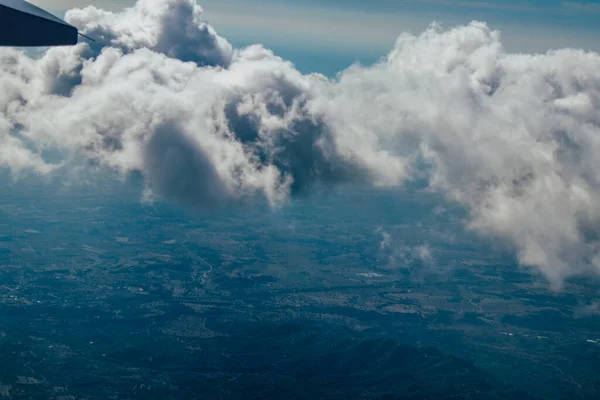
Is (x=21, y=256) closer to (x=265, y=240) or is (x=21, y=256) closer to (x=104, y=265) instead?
(x=104, y=265)

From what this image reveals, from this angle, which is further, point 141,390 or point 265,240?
point 265,240

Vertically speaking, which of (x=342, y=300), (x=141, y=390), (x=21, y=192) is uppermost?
(x=21, y=192)

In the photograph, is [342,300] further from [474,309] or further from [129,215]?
[129,215]

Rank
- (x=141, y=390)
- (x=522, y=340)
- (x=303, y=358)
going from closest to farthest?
1. (x=141, y=390)
2. (x=303, y=358)
3. (x=522, y=340)

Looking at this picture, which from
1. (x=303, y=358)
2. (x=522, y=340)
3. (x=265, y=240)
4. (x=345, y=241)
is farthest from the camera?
(x=345, y=241)

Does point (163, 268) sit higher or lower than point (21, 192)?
lower

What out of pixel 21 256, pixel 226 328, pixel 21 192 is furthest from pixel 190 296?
pixel 21 192
